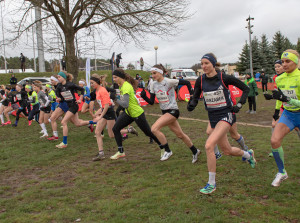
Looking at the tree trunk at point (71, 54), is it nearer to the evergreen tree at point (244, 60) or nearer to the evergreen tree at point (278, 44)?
the evergreen tree at point (244, 60)

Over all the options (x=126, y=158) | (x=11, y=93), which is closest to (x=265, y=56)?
(x=11, y=93)

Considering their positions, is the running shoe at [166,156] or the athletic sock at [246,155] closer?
the athletic sock at [246,155]

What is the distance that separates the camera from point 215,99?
4.72m

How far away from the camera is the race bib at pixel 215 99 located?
468cm

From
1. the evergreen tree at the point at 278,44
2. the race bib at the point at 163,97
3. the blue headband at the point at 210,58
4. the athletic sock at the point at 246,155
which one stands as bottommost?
the athletic sock at the point at 246,155

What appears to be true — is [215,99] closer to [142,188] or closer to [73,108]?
[142,188]

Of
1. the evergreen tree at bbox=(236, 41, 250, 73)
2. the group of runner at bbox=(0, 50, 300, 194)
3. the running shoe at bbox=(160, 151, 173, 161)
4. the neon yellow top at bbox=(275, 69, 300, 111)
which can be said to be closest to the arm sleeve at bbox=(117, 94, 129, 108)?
the group of runner at bbox=(0, 50, 300, 194)

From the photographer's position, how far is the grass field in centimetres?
397

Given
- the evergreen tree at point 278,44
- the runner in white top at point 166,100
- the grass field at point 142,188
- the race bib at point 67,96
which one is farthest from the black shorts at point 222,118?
the evergreen tree at point 278,44

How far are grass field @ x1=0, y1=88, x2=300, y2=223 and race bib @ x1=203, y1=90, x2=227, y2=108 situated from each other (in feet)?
4.45

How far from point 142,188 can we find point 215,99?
1.98 metres

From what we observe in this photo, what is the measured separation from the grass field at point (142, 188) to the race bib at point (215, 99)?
4.45 feet

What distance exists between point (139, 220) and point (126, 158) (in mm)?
3561

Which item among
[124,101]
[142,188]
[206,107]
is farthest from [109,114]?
[206,107]
